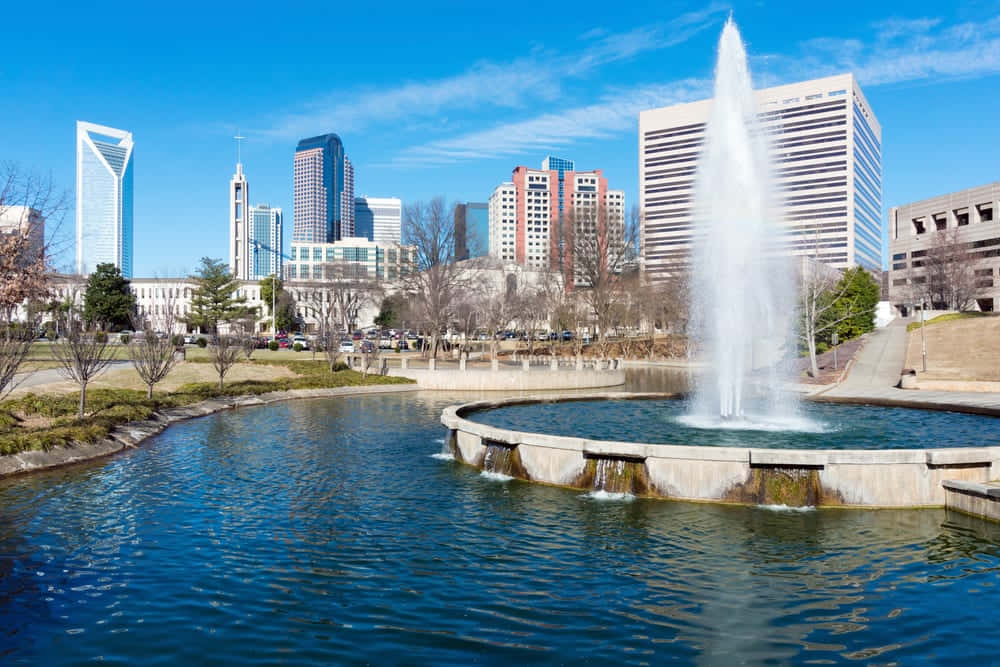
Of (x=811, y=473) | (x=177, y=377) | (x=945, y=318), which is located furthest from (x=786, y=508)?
(x=945, y=318)

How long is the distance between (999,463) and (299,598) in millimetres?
13446

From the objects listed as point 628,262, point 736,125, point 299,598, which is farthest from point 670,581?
point 628,262

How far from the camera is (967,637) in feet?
26.0

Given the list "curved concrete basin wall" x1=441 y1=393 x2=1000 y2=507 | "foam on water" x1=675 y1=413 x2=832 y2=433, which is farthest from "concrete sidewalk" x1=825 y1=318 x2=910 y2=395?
"curved concrete basin wall" x1=441 y1=393 x2=1000 y2=507

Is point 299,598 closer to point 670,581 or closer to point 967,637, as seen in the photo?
point 670,581

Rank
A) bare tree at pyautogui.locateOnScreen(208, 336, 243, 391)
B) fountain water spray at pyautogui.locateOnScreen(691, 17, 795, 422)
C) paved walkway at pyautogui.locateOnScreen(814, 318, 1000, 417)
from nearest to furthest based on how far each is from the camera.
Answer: fountain water spray at pyautogui.locateOnScreen(691, 17, 795, 422), paved walkway at pyautogui.locateOnScreen(814, 318, 1000, 417), bare tree at pyautogui.locateOnScreen(208, 336, 243, 391)

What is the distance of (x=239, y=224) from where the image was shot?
6452 inches

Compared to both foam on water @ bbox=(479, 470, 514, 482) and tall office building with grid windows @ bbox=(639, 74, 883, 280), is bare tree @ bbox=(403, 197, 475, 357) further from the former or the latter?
tall office building with grid windows @ bbox=(639, 74, 883, 280)

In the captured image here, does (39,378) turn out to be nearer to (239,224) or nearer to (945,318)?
(945,318)

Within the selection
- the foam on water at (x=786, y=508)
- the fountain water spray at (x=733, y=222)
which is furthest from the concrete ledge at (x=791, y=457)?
the fountain water spray at (x=733, y=222)

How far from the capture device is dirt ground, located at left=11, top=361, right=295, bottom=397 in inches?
1169

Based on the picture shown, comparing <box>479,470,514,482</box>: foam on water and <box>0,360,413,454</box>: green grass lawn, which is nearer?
<box>479,470,514,482</box>: foam on water

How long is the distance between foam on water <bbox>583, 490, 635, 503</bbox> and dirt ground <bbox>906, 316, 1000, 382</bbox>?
1029 inches

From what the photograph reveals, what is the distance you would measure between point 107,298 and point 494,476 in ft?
256
